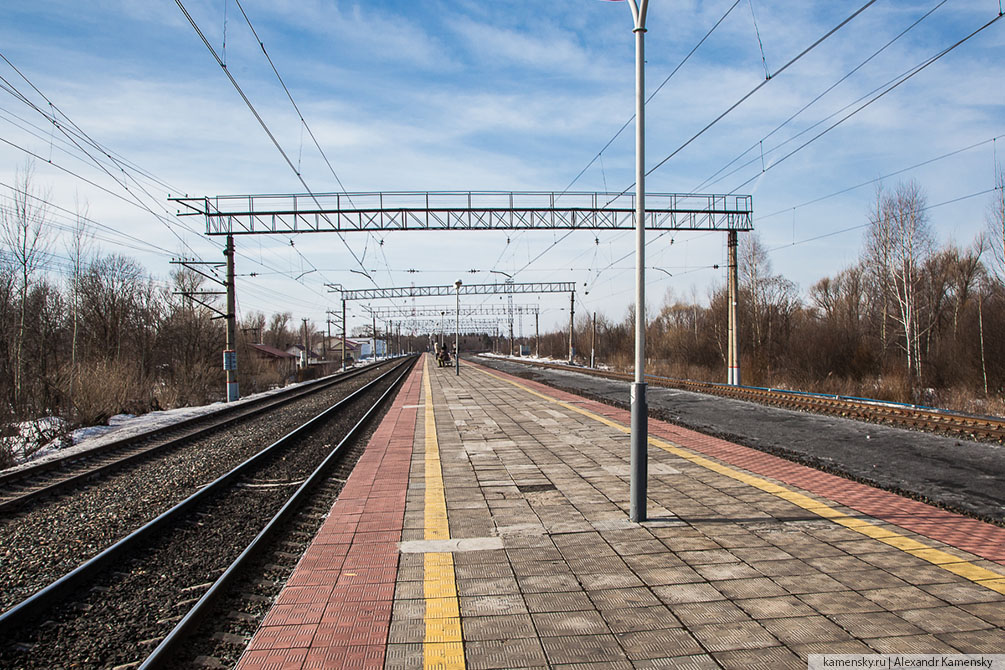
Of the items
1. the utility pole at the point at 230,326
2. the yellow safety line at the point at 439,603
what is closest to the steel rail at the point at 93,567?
the yellow safety line at the point at 439,603

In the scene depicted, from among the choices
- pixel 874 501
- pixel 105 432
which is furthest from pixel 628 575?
pixel 105 432

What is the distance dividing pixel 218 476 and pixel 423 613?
6681 millimetres

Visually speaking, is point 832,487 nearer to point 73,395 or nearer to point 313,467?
point 313,467

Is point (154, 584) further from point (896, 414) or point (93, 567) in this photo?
point (896, 414)

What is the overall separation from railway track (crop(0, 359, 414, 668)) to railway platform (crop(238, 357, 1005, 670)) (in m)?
0.69

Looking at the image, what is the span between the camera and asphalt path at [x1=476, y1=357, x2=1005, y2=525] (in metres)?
7.01

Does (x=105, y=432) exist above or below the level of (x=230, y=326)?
below

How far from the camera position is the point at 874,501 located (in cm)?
623

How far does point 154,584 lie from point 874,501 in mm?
6863

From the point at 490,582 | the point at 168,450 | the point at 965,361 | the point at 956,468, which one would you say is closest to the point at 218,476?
the point at 168,450

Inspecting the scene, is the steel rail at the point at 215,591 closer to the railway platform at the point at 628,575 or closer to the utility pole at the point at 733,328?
the railway platform at the point at 628,575

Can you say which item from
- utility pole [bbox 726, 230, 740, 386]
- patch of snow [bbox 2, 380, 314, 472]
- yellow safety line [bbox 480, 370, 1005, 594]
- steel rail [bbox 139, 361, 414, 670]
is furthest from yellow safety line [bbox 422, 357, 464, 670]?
utility pole [bbox 726, 230, 740, 386]

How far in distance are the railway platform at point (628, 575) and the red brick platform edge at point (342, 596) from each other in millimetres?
15

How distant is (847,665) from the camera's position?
310 cm
